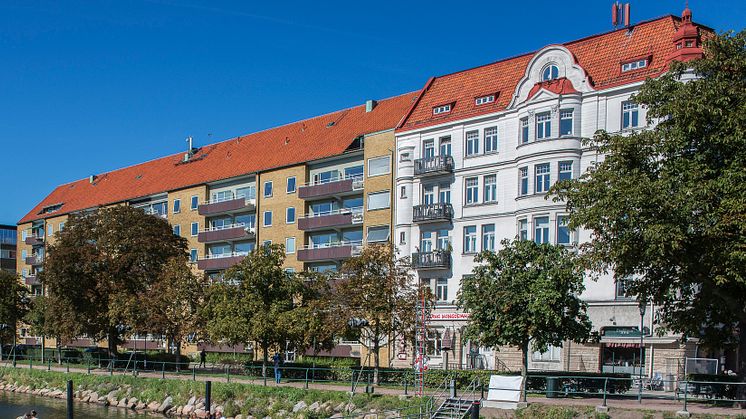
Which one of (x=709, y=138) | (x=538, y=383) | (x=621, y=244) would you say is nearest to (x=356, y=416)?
(x=538, y=383)

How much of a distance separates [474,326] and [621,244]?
1040 centimetres

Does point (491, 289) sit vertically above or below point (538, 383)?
above

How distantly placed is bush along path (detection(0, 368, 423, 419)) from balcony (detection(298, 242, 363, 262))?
1815 centimetres

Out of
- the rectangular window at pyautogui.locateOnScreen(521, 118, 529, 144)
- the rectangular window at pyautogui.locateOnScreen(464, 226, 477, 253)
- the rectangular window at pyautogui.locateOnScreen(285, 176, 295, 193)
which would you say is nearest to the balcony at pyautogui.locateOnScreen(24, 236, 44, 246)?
the rectangular window at pyautogui.locateOnScreen(285, 176, 295, 193)

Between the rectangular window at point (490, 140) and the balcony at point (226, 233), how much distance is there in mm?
28135

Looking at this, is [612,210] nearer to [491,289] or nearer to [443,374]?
[491,289]

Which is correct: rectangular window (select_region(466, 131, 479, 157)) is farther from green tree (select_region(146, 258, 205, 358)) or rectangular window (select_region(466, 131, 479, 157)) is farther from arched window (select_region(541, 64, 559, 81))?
green tree (select_region(146, 258, 205, 358))

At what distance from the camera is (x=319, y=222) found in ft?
226

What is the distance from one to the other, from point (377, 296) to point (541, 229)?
11.7 m

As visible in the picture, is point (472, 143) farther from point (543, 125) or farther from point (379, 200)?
point (379, 200)

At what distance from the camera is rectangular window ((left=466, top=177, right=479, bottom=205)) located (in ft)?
186

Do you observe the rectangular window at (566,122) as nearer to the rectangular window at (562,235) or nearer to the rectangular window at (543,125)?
the rectangular window at (543,125)

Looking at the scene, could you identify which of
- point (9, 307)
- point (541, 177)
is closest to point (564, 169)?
point (541, 177)

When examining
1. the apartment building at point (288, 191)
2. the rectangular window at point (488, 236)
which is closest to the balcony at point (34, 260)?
the apartment building at point (288, 191)
